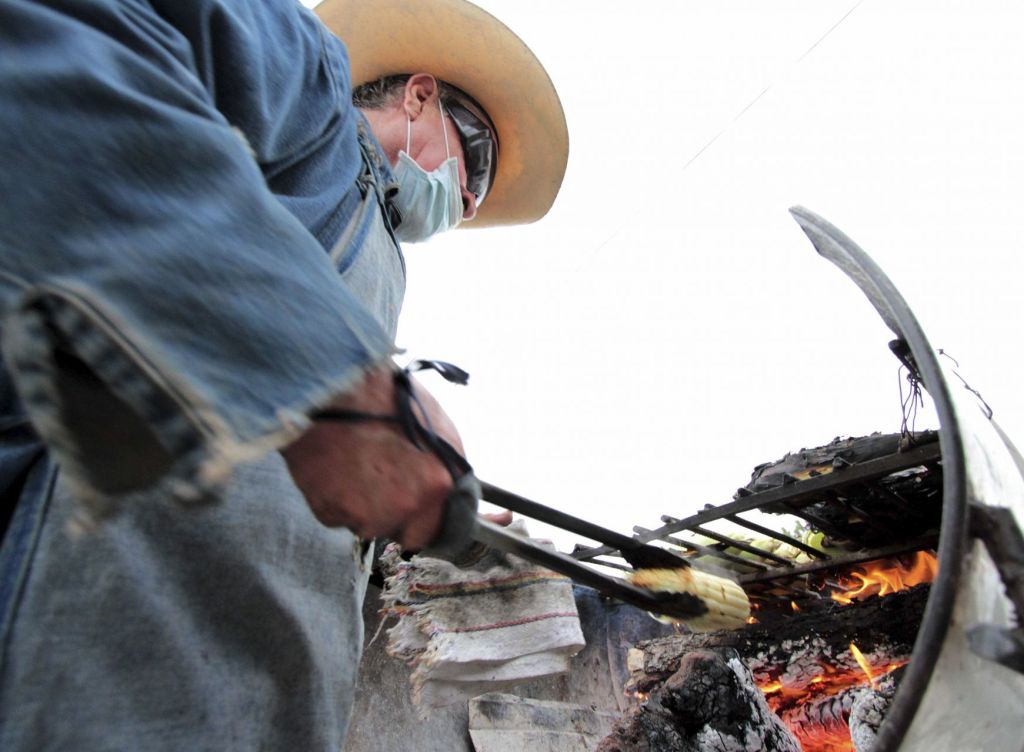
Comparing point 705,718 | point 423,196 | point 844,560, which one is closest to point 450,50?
point 423,196

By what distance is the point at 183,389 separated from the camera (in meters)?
0.40

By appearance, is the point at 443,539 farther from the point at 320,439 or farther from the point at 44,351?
the point at 44,351

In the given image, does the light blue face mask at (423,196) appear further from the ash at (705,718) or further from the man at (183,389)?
the ash at (705,718)

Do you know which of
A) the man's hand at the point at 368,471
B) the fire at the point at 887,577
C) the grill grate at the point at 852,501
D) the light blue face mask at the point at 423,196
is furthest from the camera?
the fire at the point at 887,577

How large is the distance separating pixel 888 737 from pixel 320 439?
55cm

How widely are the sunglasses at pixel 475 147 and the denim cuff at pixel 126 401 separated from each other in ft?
4.30

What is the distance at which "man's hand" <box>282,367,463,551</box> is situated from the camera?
0.49 metres

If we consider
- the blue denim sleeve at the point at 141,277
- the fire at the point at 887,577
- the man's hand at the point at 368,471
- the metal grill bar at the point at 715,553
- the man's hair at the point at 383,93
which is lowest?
the metal grill bar at the point at 715,553

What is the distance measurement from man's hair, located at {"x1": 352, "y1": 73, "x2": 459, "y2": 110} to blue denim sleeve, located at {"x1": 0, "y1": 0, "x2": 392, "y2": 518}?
1.12m

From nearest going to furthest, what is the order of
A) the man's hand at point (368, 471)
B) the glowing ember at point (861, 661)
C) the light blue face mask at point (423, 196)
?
the man's hand at point (368, 471), the light blue face mask at point (423, 196), the glowing ember at point (861, 661)

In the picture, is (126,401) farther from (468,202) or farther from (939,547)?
(468,202)

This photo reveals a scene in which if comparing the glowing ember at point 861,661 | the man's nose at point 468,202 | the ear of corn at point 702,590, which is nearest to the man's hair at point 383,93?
the man's nose at point 468,202

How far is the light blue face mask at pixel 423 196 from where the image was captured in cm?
132

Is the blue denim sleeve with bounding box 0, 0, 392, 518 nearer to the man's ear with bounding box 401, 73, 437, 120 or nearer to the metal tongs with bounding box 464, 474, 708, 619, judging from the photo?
the metal tongs with bounding box 464, 474, 708, 619
